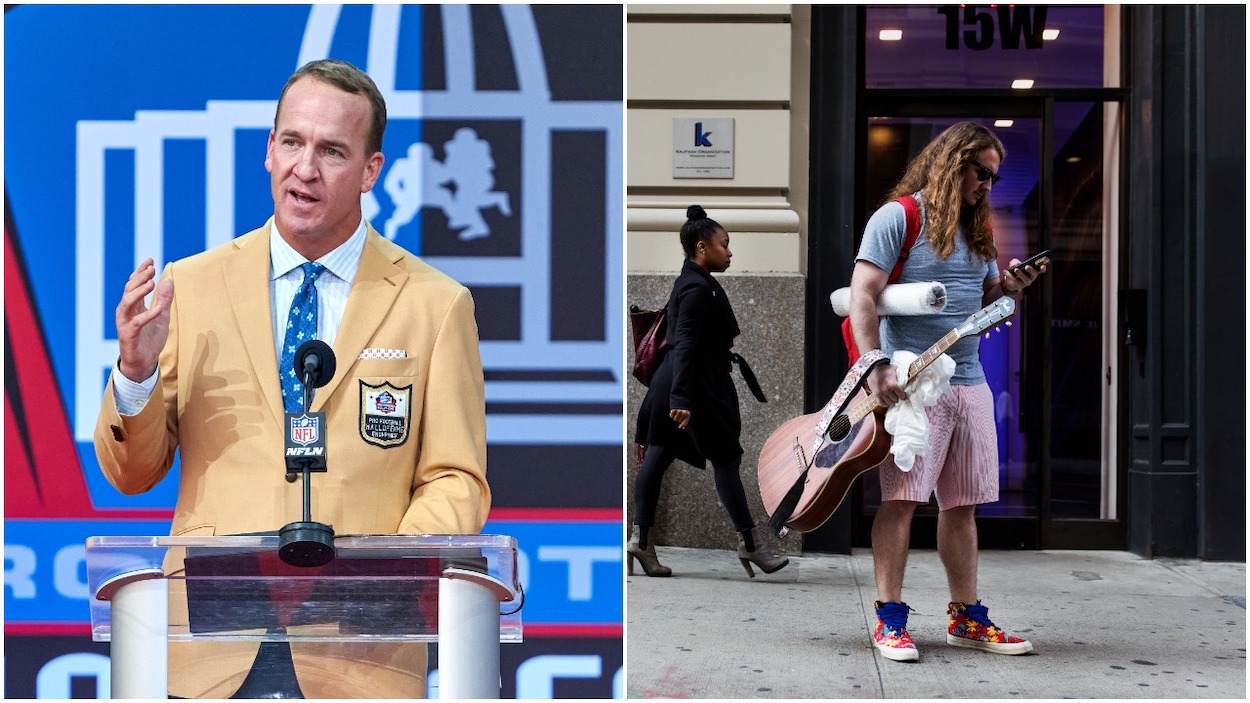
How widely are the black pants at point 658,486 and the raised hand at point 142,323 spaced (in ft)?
12.3

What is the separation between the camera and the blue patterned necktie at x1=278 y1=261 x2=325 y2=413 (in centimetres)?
295

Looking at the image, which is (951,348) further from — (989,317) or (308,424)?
(308,424)

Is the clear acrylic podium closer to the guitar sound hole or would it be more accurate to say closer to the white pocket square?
the white pocket square

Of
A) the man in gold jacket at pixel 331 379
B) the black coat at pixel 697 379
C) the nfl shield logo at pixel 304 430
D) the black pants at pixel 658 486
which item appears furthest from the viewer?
the black pants at pixel 658 486

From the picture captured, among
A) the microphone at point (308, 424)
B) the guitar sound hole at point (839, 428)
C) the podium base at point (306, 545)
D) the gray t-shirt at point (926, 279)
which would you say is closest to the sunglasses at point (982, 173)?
the gray t-shirt at point (926, 279)

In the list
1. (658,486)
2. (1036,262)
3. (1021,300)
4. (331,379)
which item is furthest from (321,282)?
(1021,300)

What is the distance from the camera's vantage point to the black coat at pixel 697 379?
6.05 meters

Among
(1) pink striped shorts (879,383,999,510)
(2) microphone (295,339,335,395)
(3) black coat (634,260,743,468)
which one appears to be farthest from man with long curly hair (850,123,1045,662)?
(2) microphone (295,339,335,395)

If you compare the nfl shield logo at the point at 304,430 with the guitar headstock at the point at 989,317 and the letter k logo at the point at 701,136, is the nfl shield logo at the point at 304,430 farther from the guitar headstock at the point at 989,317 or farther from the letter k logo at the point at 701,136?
the letter k logo at the point at 701,136

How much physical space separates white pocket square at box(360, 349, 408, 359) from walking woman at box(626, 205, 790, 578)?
314 centimetres

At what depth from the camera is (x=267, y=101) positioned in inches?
128

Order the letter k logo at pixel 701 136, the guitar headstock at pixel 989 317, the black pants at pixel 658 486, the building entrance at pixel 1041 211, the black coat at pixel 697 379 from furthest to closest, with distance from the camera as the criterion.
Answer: the building entrance at pixel 1041 211, the letter k logo at pixel 701 136, the black pants at pixel 658 486, the black coat at pixel 697 379, the guitar headstock at pixel 989 317

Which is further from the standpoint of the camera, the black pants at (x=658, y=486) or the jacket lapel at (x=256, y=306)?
the black pants at (x=658, y=486)

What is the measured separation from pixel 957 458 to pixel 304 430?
9.57ft
